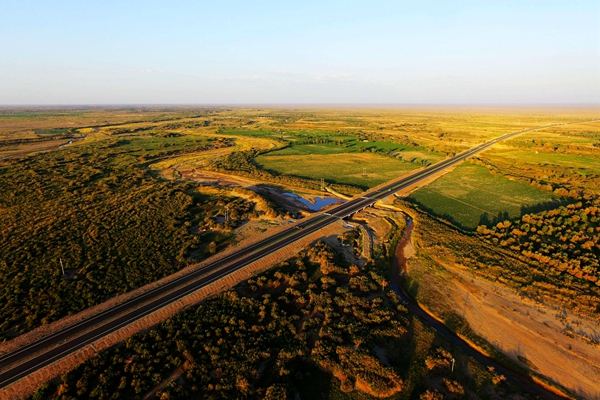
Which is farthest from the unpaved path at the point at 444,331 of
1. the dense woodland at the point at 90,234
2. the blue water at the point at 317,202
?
the dense woodland at the point at 90,234

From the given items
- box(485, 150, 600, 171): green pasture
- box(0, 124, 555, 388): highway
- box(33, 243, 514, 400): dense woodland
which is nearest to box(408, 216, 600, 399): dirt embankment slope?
box(33, 243, 514, 400): dense woodland

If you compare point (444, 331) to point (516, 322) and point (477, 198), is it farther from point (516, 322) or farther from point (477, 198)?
point (477, 198)

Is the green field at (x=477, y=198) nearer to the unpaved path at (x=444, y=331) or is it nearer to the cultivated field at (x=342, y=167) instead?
the cultivated field at (x=342, y=167)

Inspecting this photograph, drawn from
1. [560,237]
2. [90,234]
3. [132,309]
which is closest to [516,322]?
[560,237]

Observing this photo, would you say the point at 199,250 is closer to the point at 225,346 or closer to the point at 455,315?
the point at 225,346

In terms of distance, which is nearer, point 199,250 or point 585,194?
point 199,250

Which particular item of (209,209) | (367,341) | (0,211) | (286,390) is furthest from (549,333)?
(0,211)

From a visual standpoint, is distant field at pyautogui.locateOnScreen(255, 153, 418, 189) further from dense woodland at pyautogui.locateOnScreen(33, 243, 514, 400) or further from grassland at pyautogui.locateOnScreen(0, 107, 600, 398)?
dense woodland at pyautogui.locateOnScreen(33, 243, 514, 400)
